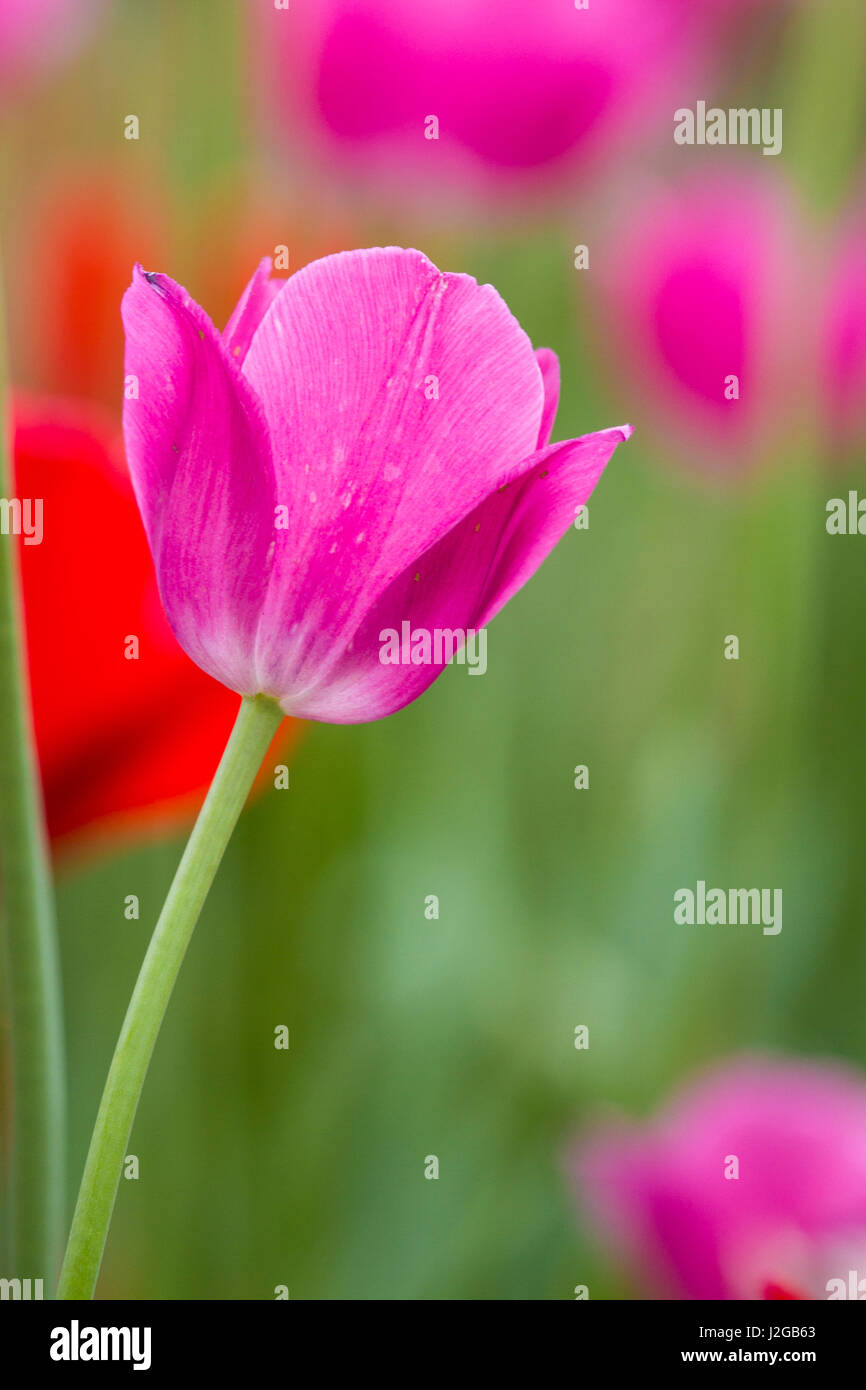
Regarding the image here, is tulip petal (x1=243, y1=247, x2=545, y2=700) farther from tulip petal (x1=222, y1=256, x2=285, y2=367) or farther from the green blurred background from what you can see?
the green blurred background

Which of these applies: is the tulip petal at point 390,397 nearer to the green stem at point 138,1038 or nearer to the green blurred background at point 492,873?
the green stem at point 138,1038

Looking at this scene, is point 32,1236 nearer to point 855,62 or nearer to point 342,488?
point 342,488

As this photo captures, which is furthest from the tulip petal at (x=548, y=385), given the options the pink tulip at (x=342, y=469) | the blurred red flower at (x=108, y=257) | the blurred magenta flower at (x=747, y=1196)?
the blurred red flower at (x=108, y=257)

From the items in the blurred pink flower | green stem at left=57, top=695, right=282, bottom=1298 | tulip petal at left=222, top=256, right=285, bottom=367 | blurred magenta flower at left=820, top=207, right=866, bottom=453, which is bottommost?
green stem at left=57, top=695, right=282, bottom=1298

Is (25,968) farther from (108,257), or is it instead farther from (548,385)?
(108,257)

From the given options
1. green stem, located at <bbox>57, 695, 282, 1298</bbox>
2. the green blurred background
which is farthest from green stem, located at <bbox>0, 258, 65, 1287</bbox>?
the green blurred background
